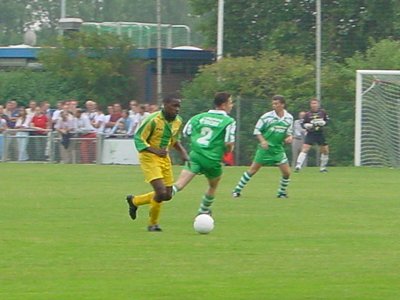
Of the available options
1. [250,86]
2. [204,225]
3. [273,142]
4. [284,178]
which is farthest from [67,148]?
[204,225]

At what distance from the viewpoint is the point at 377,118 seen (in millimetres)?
34281

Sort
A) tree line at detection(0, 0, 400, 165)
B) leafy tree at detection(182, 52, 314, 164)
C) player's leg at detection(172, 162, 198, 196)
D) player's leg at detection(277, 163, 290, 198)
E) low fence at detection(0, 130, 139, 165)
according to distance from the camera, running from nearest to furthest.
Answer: player's leg at detection(172, 162, 198, 196) < player's leg at detection(277, 163, 290, 198) < low fence at detection(0, 130, 139, 165) < leafy tree at detection(182, 52, 314, 164) < tree line at detection(0, 0, 400, 165)

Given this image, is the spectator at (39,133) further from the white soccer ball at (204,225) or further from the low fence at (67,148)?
the white soccer ball at (204,225)

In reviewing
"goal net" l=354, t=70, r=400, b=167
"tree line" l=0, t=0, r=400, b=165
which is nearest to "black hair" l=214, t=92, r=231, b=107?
"goal net" l=354, t=70, r=400, b=167

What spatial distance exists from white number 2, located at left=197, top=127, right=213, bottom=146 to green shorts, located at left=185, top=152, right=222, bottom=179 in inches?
7.2

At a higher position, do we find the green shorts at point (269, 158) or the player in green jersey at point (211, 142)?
the player in green jersey at point (211, 142)

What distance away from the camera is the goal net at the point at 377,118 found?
33.8m

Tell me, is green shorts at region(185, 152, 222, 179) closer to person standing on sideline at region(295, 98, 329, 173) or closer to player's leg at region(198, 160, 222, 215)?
player's leg at region(198, 160, 222, 215)

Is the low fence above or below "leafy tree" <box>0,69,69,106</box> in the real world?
below

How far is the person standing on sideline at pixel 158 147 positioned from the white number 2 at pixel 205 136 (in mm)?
1236

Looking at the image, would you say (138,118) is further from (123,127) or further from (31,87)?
(31,87)

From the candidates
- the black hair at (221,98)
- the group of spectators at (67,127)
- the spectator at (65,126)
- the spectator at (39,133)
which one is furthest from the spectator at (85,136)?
the black hair at (221,98)

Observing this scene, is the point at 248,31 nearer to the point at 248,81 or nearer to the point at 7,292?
the point at 248,81

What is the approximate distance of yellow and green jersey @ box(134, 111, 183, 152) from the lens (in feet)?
49.9
